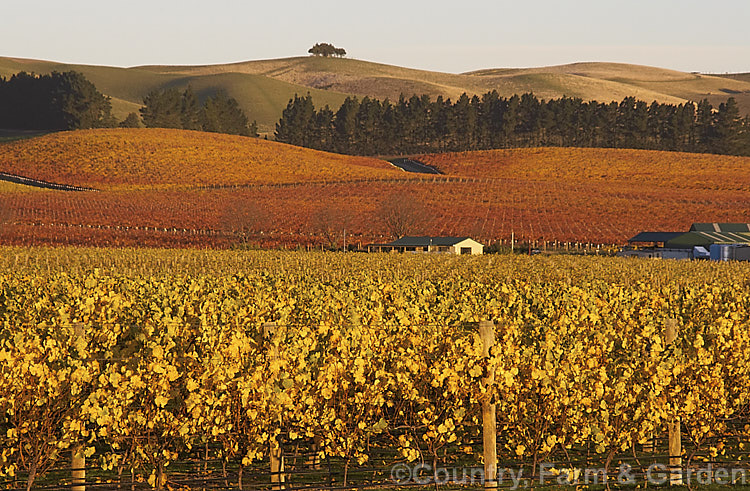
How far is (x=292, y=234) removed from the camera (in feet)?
290

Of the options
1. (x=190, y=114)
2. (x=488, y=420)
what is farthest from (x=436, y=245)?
(x=190, y=114)

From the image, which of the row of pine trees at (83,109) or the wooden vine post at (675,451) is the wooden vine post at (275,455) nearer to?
the wooden vine post at (675,451)

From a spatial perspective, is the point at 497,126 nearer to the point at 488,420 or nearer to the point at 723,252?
the point at 723,252

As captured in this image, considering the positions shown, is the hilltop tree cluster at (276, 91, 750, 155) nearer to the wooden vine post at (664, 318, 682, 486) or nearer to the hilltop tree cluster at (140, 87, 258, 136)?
the hilltop tree cluster at (140, 87, 258, 136)

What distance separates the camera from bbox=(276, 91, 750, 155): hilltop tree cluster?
180875mm

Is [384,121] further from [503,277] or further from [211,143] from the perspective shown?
[503,277]

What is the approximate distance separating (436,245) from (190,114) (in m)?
124

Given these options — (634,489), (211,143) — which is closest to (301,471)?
(634,489)

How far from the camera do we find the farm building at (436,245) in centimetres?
7075

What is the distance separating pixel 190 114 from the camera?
185 metres

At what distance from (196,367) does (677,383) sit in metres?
6.38

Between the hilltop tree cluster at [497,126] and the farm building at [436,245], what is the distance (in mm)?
111639

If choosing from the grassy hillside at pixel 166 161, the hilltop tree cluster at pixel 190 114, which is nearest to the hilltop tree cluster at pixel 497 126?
the hilltop tree cluster at pixel 190 114

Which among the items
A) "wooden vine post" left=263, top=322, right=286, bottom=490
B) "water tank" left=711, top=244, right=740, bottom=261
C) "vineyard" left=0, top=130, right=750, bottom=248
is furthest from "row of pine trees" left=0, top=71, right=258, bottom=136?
"wooden vine post" left=263, top=322, right=286, bottom=490
